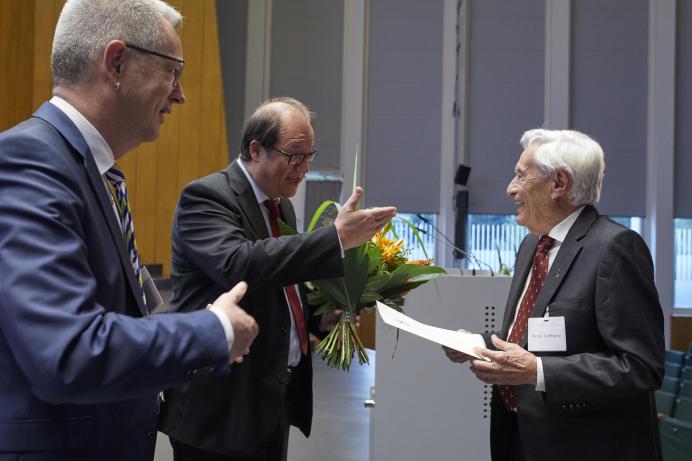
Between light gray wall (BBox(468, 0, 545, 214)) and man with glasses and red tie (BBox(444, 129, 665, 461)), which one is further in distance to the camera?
light gray wall (BBox(468, 0, 545, 214))

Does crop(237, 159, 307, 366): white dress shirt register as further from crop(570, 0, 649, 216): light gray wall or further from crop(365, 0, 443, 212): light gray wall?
crop(570, 0, 649, 216): light gray wall

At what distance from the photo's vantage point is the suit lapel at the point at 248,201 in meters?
2.09

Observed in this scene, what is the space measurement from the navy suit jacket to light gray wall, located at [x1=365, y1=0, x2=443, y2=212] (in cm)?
965

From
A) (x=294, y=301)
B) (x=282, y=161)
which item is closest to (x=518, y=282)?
(x=294, y=301)

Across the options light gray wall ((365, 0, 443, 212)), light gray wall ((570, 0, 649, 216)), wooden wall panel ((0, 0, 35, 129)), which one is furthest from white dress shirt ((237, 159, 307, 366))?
light gray wall ((570, 0, 649, 216))

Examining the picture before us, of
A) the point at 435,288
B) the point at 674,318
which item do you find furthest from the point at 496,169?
the point at 435,288

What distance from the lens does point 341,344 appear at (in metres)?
2.26

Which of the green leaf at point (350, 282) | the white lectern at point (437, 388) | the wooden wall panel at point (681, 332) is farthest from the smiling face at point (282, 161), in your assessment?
the wooden wall panel at point (681, 332)

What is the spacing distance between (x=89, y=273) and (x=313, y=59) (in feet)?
33.8

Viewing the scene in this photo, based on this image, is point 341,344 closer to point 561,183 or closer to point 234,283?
point 234,283

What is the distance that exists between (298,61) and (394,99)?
1.67 m

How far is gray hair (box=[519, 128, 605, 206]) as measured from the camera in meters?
2.14

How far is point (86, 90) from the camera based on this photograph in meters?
1.25

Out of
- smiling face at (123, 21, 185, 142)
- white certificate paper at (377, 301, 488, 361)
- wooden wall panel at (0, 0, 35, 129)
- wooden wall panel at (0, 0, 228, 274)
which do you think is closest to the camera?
smiling face at (123, 21, 185, 142)
